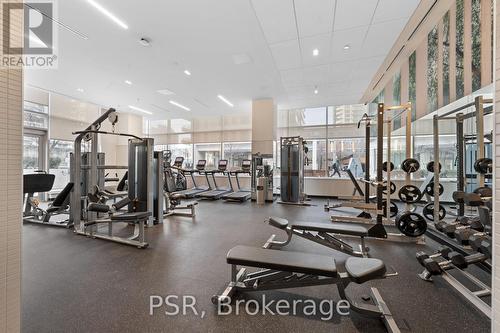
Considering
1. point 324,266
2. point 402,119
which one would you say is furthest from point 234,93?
point 324,266

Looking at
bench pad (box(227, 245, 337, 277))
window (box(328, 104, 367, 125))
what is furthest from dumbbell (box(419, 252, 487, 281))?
window (box(328, 104, 367, 125))

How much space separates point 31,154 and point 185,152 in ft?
18.1

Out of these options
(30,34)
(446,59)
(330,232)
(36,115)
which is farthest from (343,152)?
(36,115)

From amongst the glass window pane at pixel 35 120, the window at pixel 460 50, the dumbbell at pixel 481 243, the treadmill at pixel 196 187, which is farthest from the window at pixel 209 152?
the dumbbell at pixel 481 243

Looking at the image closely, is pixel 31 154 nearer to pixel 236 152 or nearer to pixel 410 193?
pixel 236 152

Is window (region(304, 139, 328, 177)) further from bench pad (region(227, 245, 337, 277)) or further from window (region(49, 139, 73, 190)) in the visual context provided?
window (region(49, 139, 73, 190))

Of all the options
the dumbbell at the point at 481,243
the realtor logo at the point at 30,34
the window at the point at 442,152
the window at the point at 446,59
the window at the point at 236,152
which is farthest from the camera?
the window at the point at 236,152

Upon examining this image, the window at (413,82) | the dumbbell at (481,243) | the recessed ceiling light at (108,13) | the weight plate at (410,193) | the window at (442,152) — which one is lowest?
the dumbbell at (481,243)

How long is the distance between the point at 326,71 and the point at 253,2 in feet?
10.1

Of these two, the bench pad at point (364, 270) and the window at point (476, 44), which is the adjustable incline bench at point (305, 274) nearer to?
the bench pad at point (364, 270)

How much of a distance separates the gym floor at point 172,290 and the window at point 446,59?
2.78 m

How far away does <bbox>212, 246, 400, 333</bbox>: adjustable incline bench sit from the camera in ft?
5.54

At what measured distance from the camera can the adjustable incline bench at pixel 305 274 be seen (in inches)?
66.5

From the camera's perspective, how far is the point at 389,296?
2.04 metres
